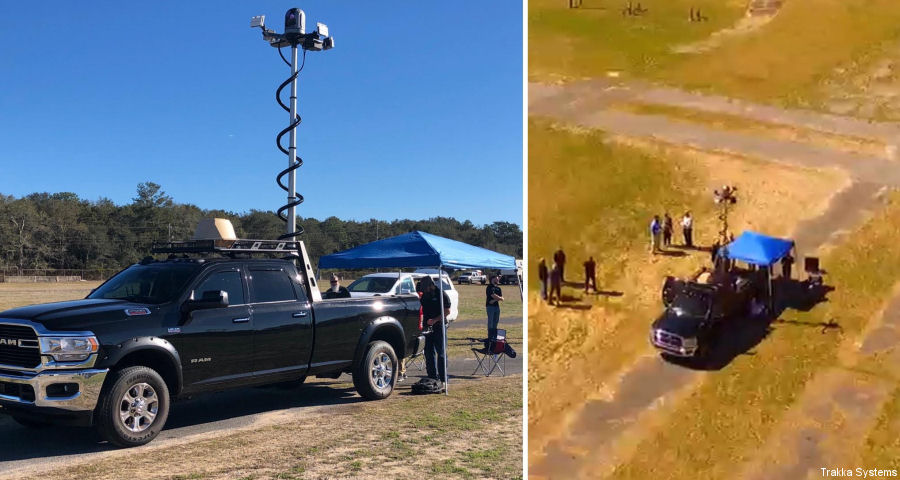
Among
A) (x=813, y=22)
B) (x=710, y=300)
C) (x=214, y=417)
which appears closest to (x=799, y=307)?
(x=710, y=300)

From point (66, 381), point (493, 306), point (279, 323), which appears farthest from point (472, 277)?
point (66, 381)

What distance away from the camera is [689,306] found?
8.87 feet

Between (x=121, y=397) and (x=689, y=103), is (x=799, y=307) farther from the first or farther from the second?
(x=121, y=397)

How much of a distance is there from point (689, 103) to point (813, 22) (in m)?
0.50

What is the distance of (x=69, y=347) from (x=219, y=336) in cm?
141

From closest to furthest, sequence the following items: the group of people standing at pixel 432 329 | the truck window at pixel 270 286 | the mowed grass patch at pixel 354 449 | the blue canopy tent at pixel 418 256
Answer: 1. the mowed grass patch at pixel 354 449
2. the truck window at pixel 270 286
3. the blue canopy tent at pixel 418 256
4. the group of people standing at pixel 432 329

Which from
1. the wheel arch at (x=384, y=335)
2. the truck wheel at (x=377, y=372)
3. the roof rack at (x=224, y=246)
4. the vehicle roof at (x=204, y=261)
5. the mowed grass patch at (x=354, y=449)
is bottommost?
the mowed grass patch at (x=354, y=449)

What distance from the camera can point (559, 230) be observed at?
9.41 ft

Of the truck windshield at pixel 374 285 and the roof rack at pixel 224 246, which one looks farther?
the truck windshield at pixel 374 285

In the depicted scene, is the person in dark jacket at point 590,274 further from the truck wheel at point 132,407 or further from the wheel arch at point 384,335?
the wheel arch at point 384,335

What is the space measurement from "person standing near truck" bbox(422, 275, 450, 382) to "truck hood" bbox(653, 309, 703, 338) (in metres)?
7.13

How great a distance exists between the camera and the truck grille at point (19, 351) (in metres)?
6.38

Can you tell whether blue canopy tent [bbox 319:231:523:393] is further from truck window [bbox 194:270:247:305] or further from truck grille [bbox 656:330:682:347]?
truck grille [bbox 656:330:682:347]

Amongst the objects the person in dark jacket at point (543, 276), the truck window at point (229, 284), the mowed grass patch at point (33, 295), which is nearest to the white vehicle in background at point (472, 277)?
the mowed grass patch at point (33, 295)
